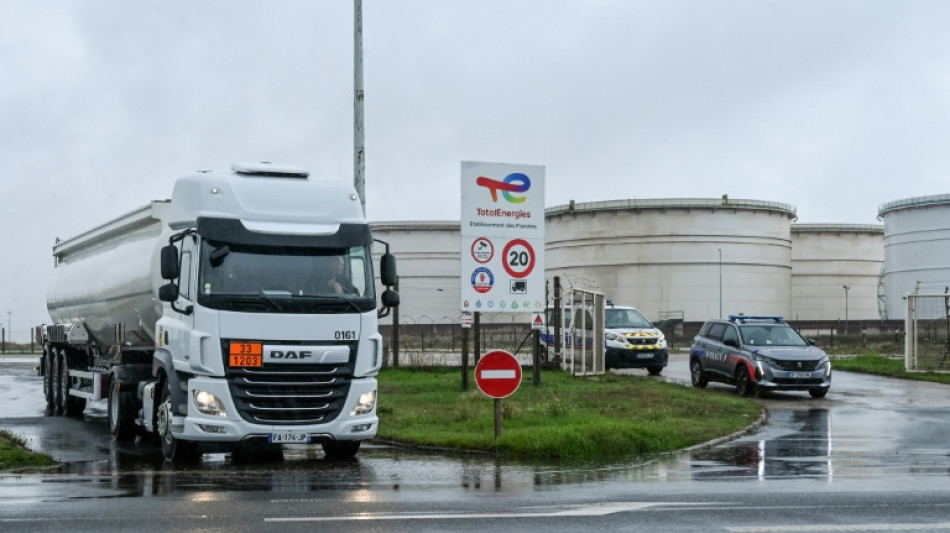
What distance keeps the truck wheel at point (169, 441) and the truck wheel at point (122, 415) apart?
2.64 meters

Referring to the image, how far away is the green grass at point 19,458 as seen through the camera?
14070 millimetres

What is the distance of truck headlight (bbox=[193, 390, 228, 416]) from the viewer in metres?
13.6

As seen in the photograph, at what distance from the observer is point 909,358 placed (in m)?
35.4

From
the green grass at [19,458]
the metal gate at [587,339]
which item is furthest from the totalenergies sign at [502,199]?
the green grass at [19,458]

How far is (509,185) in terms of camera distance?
25.5 metres

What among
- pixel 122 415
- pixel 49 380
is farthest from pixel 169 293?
pixel 49 380

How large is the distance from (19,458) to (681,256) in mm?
65198

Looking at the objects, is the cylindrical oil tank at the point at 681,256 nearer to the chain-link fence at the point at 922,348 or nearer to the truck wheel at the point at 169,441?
the chain-link fence at the point at 922,348

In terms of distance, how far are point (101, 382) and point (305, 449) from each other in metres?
4.52

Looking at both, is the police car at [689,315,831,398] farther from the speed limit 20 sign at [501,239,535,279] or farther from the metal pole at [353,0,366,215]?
the metal pole at [353,0,366,215]

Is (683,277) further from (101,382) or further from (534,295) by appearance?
(101,382)

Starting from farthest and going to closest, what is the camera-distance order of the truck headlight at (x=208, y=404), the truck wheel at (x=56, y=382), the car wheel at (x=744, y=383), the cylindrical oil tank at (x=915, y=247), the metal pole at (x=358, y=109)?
the cylindrical oil tank at (x=915, y=247) < the car wheel at (x=744, y=383) < the truck wheel at (x=56, y=382) < the metal pole at (x=358, y=109) < the truck headlight at (x=208, y=404)

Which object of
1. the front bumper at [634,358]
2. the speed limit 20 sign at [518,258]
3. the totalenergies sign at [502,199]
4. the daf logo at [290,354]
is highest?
the totalenergies sign at [502,199]

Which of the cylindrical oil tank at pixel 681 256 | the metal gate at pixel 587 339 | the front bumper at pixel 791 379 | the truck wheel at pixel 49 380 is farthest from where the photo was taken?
the cylindrical oil tank at pixel 681 256
